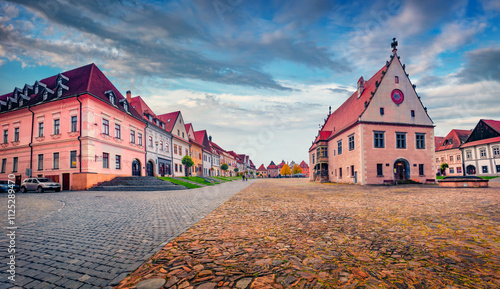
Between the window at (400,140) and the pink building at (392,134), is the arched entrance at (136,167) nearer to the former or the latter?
the pink building at (392,134)

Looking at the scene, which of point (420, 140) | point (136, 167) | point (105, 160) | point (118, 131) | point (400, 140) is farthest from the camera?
point (136, 167)

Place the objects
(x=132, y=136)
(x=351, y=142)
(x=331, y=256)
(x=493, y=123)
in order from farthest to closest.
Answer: (x=493, y=123), (x=351, y=142), (x=132, y=136), (x=331, y=256)

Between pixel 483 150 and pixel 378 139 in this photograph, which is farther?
pixel 483 150

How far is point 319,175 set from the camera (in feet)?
140

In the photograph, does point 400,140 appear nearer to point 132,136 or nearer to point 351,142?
point 351,142

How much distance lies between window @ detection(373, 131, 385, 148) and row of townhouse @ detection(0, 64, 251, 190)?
31738 millimetres

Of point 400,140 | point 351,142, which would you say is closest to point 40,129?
point 351,142

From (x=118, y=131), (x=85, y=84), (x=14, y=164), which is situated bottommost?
(x=14, y=164)

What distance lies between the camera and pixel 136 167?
32.7 m

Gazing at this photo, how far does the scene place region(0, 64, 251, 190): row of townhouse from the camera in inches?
946

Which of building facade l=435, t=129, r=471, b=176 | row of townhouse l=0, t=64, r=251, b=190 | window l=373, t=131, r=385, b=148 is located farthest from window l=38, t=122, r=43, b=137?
building facade l=435, t=129, r=471, b=176

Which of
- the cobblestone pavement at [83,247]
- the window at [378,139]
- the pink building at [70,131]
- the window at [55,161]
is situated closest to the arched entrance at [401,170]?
the window at [378,139]

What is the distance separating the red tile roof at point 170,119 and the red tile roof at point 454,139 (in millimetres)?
66290

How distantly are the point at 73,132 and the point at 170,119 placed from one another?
22152mm
